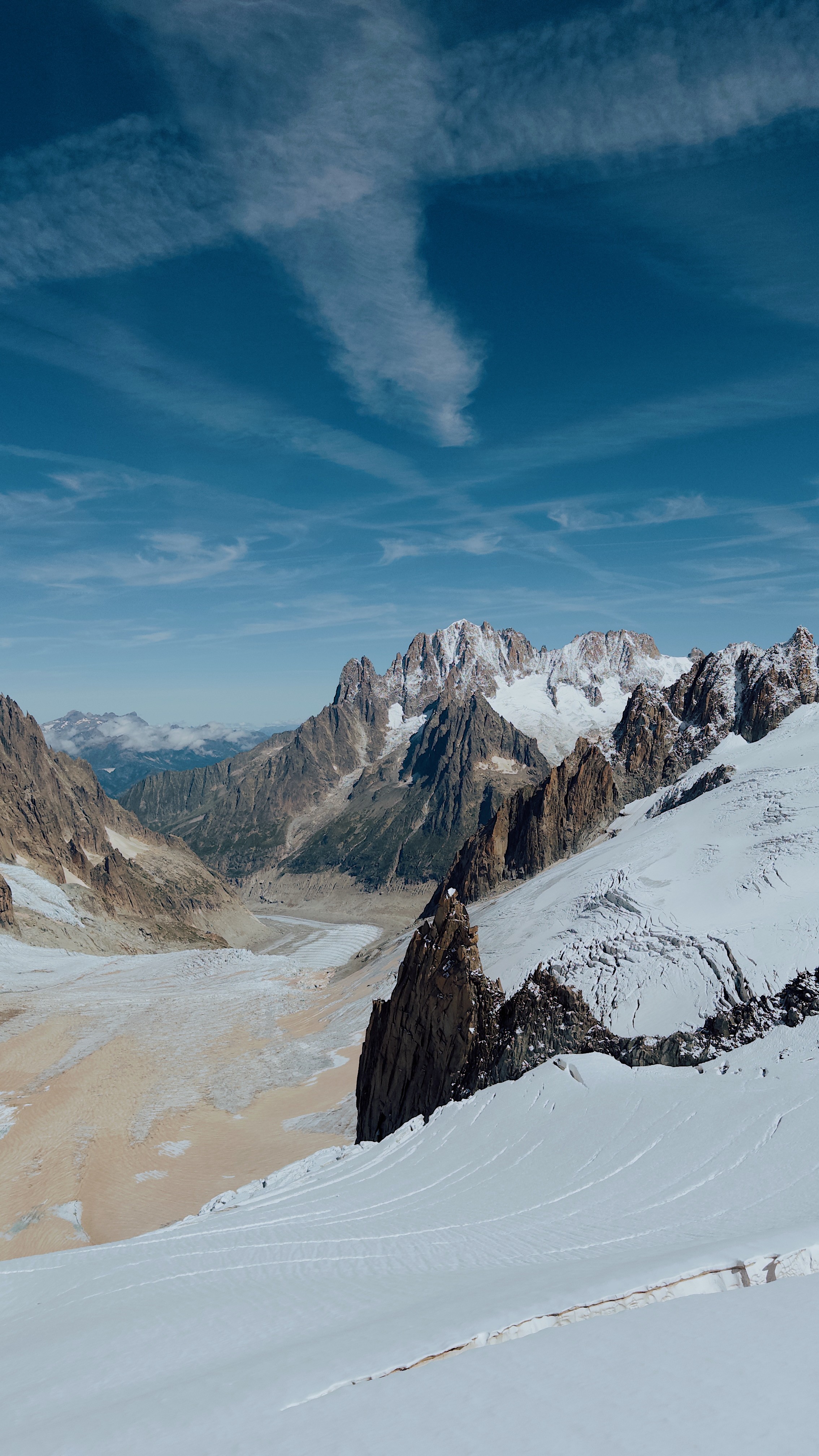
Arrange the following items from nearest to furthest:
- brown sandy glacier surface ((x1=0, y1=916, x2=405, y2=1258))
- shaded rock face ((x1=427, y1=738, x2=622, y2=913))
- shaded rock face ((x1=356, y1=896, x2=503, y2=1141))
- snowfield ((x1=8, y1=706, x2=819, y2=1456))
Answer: snowfield ((x1=8, y1=706, x2=819, y2=1456)) → shaded rock face ((x1=356, y1=896, x2=503, y2=1141)) → brown sandy glacier surface ((x1=0, y1=916, x2=405, y2=1258)) → shaded rock face ((x1=427, y1=738, x2=622, y2=913))

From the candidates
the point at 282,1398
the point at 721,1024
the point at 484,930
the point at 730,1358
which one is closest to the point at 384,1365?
the point at 282,1398

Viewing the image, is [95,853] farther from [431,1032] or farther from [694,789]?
[431,1032]

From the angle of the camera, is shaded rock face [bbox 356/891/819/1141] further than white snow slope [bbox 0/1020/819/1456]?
Yes

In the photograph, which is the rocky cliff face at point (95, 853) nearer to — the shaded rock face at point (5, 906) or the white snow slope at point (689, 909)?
the shaded rock face at point (5, 906)

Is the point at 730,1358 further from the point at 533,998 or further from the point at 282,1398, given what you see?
the point at 533,998

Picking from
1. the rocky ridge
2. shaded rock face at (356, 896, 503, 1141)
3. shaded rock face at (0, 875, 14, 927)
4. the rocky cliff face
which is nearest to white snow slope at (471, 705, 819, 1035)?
shaded rock face at (356, 896, 503, 1141)

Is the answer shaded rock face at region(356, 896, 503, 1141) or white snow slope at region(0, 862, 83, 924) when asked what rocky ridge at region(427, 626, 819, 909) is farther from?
white snow slope at region(0, 862, 83, 924)
